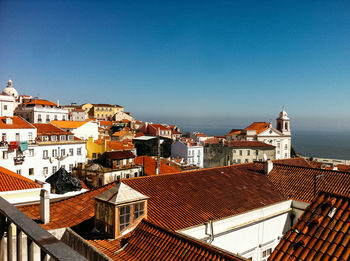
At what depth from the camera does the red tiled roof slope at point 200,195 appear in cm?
1073

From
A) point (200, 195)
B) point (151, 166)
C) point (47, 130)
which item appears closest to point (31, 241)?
point (200, 195)

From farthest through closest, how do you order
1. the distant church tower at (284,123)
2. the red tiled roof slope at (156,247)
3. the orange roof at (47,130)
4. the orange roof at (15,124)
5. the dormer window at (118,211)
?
the distant church tower at (284,123)
the orange roof at (47,130)
the orange roof at (15,124)
the dormer window at (118,211)
the red tiled roof slope at (156,247)

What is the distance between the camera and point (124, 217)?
9.03 metres

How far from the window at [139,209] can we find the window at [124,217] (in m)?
0.32

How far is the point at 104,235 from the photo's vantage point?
8969 millimetres

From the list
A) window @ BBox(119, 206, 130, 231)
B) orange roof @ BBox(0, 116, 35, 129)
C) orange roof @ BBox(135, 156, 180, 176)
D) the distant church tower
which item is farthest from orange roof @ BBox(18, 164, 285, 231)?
the distant church tower

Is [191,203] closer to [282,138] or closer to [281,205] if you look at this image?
[281,205]

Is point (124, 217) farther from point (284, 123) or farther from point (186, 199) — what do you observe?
point (284, 123)

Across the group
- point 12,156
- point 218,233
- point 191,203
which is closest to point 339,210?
point 218,233

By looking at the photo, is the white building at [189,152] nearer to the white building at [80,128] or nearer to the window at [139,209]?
the white building at [80,128]

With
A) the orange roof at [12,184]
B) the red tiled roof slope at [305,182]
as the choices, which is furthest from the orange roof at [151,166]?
the orange roof at [12,184]

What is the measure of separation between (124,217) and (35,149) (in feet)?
96.3

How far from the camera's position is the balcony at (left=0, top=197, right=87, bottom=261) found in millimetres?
1451

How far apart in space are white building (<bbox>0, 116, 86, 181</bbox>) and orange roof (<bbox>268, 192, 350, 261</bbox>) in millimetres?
33187
